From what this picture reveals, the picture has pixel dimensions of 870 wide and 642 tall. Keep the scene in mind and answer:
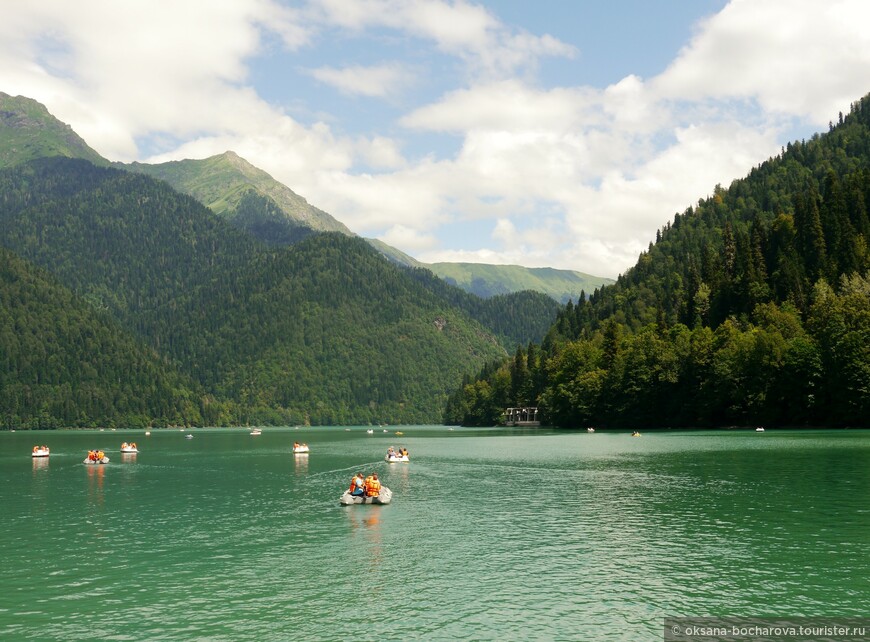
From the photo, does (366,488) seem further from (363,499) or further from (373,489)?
(363,499)

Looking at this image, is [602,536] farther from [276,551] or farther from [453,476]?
[453,476]

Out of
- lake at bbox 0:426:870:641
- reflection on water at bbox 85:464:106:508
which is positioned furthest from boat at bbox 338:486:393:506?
reflection on water at bbox 85:464:106:508

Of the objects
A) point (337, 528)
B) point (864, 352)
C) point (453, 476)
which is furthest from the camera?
point (864, 352)

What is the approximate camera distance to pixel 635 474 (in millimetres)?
93625

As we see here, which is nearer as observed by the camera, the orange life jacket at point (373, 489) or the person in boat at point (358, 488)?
the orange life jacket at point (373, 489)

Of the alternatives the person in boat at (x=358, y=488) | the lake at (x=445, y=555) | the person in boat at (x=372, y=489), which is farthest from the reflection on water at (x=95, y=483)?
the person in boat at (x=372, y=489)

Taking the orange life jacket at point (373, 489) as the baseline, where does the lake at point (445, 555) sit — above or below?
below

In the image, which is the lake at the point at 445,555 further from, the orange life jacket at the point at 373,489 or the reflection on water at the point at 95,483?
the orange life jacket at the point at 373,489

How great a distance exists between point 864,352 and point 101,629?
16465cm

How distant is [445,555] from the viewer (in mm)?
49812

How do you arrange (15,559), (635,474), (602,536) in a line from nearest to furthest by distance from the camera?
(15,559) < (602,536) < (635,474)

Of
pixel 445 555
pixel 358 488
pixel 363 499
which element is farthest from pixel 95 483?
pixel 445 555

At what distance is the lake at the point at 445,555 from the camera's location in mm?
35938

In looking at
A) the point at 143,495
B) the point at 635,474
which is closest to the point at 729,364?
the point at 635,474
